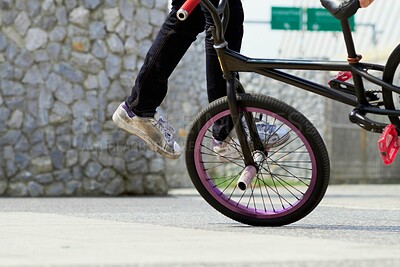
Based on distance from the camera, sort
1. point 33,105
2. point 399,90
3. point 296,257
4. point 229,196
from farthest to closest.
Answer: point 33,105, point 229,196, point 399,90, point 296,257

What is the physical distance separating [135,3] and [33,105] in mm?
1605

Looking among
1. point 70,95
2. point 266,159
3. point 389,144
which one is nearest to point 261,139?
point 266,159

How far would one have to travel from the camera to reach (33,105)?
10.7 metres

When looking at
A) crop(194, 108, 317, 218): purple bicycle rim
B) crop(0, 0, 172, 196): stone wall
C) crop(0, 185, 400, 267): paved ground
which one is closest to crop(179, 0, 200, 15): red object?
crop(194, 108, 317, 218): purple bicycle rim

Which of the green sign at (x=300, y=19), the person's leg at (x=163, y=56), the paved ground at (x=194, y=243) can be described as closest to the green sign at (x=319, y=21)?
the green sign at (x=300, y=19)

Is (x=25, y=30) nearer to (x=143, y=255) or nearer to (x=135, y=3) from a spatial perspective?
(x=135, y=3)

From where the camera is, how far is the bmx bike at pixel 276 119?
4312 millimetres

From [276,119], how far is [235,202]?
0.45m

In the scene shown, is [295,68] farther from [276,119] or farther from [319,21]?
[319,21]

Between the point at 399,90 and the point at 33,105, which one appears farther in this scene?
the point at 33,105

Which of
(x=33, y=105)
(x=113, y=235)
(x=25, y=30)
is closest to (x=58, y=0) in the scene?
(x=25, y=30)

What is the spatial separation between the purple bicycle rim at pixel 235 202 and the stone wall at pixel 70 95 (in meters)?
6.28

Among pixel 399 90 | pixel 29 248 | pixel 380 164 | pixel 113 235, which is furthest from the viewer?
pixel 380 164

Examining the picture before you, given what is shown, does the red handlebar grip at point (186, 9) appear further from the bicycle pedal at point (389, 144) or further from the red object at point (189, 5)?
the bicycle pedal at point (389, 144)
